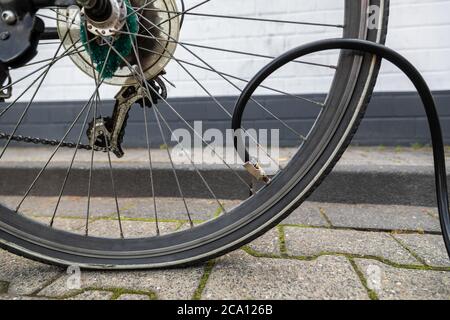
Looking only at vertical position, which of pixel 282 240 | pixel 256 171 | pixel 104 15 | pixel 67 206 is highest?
pixel 104 15

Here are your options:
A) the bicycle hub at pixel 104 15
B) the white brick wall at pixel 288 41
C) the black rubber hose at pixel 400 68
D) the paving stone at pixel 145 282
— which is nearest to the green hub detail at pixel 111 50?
the bicycle hub at pixel 104 15

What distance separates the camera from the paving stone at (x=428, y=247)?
94cm

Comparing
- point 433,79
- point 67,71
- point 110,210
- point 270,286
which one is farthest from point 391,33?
point 67,71

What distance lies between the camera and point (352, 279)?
0.83 metres

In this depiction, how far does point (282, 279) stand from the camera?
0.83 m

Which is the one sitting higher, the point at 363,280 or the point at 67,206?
the point at 363,280

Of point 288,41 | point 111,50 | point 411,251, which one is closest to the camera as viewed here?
point 111,50

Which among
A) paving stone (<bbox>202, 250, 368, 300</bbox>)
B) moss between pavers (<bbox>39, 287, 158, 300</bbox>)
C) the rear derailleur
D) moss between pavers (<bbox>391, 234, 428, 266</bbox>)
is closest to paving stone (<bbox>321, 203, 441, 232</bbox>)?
moss between pavers (<bbox>391, 234, 428, 266</bbox>)

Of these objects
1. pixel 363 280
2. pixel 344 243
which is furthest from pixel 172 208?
pixel 363 280

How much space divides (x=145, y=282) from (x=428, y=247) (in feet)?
3.05

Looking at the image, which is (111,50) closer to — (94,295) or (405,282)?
(94,295)

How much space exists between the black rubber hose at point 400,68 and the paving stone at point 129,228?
0.61 meters

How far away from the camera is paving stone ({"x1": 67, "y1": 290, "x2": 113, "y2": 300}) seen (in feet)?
2.55
